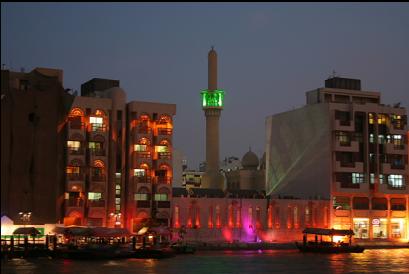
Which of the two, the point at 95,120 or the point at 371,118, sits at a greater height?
the point at 371,118

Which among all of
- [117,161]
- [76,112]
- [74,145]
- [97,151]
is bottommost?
[117,161]

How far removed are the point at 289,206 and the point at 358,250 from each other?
15137mm

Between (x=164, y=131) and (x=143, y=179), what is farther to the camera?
(x=164, y=131)

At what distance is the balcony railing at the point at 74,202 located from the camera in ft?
306

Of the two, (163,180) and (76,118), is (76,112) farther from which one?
(163,180)

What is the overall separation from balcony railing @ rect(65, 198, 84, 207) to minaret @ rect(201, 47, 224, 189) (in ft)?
90.7

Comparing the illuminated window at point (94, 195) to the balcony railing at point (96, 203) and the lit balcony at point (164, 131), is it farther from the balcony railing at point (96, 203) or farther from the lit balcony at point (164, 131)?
the lit balcony at point (164, 131)

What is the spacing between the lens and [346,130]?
113 meters

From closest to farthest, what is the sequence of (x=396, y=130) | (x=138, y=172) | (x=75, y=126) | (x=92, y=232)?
(x=92, y=232)
(x=75, y=126)
(x=138, y=172)
(x=396, y=130)

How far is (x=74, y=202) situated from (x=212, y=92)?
34.9 meters

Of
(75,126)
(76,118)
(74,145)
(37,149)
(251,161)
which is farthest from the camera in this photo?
(251,161)

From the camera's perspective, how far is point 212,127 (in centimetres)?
11544

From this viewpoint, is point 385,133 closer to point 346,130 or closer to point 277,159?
point 346,130

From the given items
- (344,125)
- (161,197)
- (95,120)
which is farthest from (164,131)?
(344,125)
